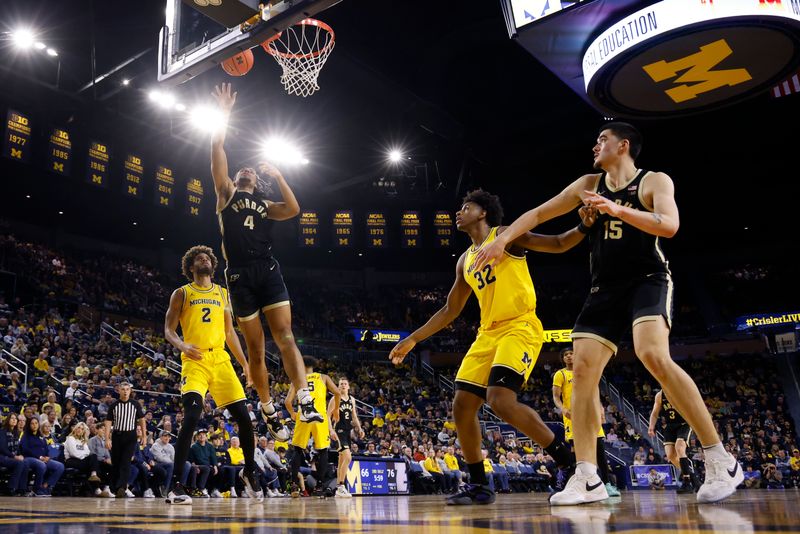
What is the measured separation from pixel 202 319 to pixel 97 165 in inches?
671

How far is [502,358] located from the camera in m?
4.02

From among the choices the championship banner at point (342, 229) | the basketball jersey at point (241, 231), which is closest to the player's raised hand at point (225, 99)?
the basketball jersey at point (241, 231)

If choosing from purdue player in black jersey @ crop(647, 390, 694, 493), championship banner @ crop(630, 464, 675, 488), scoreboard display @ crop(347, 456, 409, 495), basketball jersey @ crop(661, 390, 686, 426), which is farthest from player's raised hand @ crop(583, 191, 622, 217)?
championship banner @ crop(630, 464, 675, 488)

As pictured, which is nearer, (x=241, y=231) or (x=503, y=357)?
(x=503, y=357)

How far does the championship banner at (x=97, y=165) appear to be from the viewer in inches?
787

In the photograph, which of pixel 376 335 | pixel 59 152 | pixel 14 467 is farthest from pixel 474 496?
pixel 376 335

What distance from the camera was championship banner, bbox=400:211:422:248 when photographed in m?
30.0

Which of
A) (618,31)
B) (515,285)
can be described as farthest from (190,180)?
(515,285)

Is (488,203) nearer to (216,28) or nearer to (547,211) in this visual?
(547,211)

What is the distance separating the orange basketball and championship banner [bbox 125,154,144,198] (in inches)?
602

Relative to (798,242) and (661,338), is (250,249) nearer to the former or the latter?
(661,338)

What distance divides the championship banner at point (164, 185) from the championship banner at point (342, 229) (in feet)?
26.8

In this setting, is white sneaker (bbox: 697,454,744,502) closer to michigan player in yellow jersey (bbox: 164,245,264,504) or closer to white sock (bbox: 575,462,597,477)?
white sock (bbox: 575,462,597,477)

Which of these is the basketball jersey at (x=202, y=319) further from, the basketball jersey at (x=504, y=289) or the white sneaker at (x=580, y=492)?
the white sneaker at (x=580, y=492)
